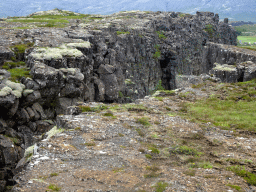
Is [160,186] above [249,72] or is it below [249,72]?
below

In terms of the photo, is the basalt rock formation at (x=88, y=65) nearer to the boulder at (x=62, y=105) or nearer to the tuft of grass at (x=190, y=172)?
the boulder at (x=62, y=105)

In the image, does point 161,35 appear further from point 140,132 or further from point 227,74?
point 140,132

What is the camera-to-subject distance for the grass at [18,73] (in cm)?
4075

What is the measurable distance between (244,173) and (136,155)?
833cm

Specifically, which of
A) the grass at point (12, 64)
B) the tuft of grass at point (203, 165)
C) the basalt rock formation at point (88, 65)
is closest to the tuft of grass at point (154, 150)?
the tuft of grass at point (203, 165)

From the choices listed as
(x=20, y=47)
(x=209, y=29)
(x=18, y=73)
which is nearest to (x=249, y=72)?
(x=18, y=73)

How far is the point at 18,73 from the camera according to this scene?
42406 mm

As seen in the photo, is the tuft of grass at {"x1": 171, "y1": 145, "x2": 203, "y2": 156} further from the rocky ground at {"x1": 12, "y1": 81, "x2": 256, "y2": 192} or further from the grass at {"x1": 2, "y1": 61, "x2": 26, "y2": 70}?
the grass at {"x1": 2, "y1": 61, "x2": 26, "y2": 70}

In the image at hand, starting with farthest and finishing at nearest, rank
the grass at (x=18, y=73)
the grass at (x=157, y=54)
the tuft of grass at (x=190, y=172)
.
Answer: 1. the grass at (x=157, y=54)
2. the grass at (x=18, y=73)
3. the tuft of grass at (x=190, y=172)

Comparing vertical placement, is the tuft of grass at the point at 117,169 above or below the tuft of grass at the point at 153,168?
above

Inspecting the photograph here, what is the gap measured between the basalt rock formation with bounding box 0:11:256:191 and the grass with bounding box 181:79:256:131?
1768cm

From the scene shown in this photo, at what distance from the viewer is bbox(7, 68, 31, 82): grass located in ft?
134

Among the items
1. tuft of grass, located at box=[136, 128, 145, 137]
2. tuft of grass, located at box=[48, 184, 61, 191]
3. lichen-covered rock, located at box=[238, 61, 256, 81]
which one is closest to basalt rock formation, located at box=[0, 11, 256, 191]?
lichen-covered rock, located at box=[238, 61, 256, 81]

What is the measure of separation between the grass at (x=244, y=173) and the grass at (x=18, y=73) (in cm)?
3962
